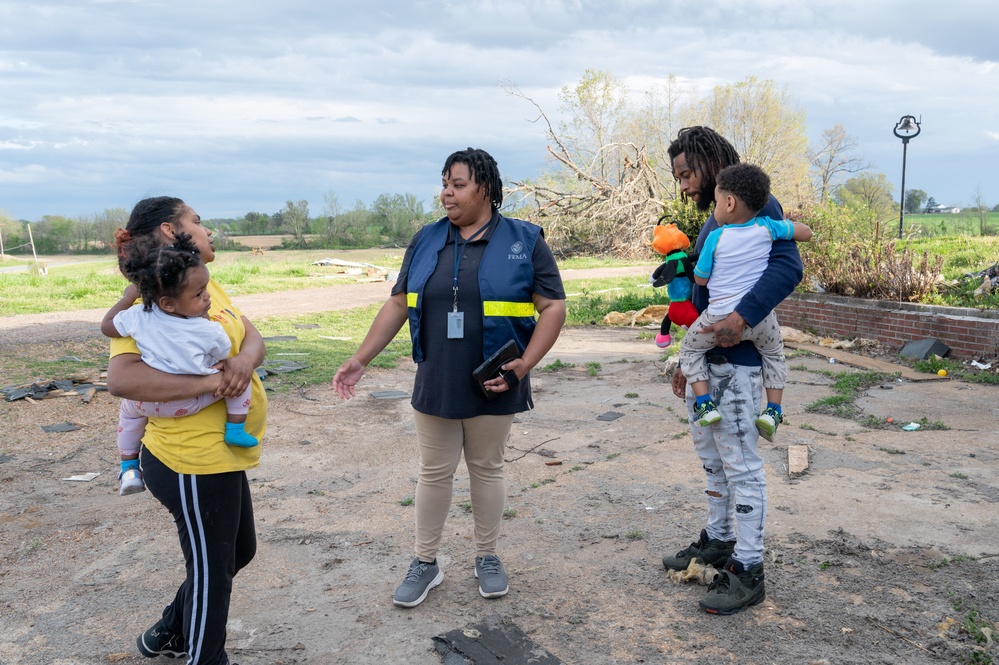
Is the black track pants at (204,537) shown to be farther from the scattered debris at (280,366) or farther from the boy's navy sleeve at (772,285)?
the scattered debris at (280,366)

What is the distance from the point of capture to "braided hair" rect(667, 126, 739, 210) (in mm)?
3607

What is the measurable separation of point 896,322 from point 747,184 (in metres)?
7.70

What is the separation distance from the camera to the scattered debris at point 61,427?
7113 millimetres

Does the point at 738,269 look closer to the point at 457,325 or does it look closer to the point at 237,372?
the point at 457,325

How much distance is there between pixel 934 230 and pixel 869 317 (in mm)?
12118

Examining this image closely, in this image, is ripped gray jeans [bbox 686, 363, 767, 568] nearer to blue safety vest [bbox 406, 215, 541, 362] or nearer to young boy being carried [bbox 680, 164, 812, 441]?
young boy being carried [bbox 680, 164, 812, 441]

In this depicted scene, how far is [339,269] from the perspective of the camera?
25.5 metres

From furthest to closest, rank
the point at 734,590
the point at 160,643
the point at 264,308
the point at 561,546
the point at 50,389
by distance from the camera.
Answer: the point at 264,308 → the point at 50,389 → the point at 561,546 → the point at 734,590 → the point at 160,643

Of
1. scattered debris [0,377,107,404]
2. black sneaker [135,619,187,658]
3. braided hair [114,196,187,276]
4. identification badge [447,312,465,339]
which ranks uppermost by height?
braided hair [114,196,187,276]

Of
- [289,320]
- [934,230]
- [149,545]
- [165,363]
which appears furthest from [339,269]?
[165,363]

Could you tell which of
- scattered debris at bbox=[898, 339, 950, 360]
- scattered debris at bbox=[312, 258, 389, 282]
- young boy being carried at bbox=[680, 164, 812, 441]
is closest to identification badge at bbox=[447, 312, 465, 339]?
young boy being carried at bbox=[680, 164, 812, 441]

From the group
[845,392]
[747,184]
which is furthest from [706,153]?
[845,392]

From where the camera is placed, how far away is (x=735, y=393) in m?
3.46

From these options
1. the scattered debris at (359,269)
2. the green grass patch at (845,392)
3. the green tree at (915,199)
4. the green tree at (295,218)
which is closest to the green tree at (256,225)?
the green tree at (295,218)
